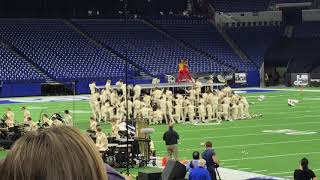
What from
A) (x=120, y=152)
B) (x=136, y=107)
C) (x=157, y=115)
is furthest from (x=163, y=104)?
(x=120, y=152)

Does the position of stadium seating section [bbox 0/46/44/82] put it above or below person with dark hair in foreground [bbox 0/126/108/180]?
above

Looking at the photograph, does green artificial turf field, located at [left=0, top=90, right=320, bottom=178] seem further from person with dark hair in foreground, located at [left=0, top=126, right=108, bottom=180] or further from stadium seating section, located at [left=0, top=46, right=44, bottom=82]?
person with dark hair in foreground, located at [left=0, top=126, right=108, bottom=180]

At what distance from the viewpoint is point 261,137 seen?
23031 mm

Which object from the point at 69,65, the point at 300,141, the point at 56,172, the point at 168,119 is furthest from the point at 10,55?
the point at 56,172

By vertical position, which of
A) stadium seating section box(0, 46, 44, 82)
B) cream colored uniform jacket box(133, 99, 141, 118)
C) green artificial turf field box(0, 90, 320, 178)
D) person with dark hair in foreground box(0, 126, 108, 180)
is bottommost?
green artificial turf field box(0, 90, 320, 178)

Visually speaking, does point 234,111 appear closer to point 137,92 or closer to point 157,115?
point 157,115

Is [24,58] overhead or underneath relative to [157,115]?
overhead

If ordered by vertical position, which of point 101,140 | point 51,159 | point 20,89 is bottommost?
point 101,140

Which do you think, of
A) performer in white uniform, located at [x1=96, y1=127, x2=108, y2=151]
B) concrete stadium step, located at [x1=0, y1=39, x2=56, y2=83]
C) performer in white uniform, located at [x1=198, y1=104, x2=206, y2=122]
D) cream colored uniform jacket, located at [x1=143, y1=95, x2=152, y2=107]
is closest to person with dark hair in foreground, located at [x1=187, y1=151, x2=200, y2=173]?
performer in white uniform, located at [x1=96, y1=127, x2=108, y2=151]

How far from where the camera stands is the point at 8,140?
20703mm

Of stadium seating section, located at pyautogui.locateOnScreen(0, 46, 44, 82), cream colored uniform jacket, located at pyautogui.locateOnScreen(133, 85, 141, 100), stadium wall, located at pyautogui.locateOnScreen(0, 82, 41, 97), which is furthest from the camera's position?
stadium seating section, located at pyautogui.locateOnScreen(0, 46, 44, 82)

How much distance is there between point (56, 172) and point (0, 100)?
41527 mm

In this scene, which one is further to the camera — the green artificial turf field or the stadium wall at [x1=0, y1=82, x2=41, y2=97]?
the stadium wall at [x1=0, y1=82, x2=41, y2=97]

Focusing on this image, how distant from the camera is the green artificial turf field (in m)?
17.5
